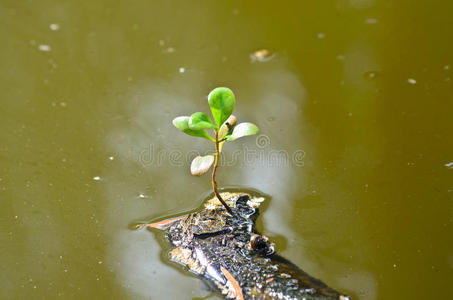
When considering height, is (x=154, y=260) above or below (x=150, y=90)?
below

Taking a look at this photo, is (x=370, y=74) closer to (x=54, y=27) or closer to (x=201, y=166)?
(x=201, y=166)

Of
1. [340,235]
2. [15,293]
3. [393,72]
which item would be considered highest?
[393,72]

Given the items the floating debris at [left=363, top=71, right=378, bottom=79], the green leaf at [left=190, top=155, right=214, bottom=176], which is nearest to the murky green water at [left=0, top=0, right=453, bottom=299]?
the floating debris at [left=363, top=71, right=378, bottom=79]

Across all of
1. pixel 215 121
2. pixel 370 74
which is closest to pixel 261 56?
Answer: pixel 370 74

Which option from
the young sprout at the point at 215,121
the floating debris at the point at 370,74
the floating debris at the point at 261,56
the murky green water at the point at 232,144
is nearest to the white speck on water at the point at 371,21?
the murky green water at the point at 232,144

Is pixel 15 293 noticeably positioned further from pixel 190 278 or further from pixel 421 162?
pixel 421 162

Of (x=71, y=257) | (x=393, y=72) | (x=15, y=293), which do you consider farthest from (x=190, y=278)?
(x=393, y=72)

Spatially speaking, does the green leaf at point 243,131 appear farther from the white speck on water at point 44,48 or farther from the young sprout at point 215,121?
the white speck on water at point 44,48

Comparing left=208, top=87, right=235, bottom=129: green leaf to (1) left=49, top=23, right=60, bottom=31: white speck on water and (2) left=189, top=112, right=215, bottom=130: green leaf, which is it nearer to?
(2) left=189, top=112, right=215, bottom=130: green leaf
